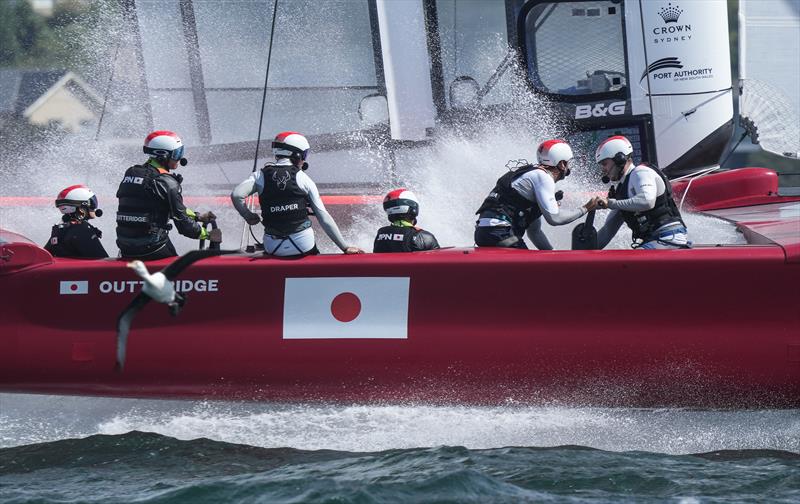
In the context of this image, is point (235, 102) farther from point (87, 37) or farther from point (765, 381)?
point (765, 381)

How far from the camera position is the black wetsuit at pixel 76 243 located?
675 centimetres

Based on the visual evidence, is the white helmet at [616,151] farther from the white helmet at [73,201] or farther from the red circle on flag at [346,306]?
the white helmet at [73,201]

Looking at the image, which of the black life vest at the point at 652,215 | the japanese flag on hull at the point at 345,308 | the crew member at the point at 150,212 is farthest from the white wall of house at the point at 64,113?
the black life vest at the point at 652,215

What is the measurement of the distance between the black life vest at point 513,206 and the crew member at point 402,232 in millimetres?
410

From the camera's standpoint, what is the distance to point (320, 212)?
6387 mm

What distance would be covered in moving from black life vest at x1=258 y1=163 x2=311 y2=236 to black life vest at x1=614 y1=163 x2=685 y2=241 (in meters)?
1.83

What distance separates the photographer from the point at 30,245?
640cm

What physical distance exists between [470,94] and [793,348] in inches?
179

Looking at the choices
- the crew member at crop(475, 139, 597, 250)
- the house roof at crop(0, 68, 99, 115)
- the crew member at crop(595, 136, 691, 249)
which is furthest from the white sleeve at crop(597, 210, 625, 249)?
the house roof at crop(0, 68, 99, 115)

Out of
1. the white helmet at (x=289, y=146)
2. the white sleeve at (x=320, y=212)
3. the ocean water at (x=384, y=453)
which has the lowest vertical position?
the ocean water at (x=384, y=453)

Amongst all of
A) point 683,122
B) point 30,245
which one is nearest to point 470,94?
point 683,122

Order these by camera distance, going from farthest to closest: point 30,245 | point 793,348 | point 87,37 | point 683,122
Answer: point 87,37 < point 683,122 < point 30,245 < point 793,348

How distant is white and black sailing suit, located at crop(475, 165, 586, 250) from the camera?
652cm

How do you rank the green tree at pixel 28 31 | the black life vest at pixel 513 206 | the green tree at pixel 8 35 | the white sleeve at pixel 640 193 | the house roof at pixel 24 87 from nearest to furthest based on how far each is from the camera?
the white sleeve at pixel 640 193 → the black life vest at pixel 513 206 → the house roof at pixel 24 87 → the green tree at pixel 8 35 → the green tree at pixel 28 31
